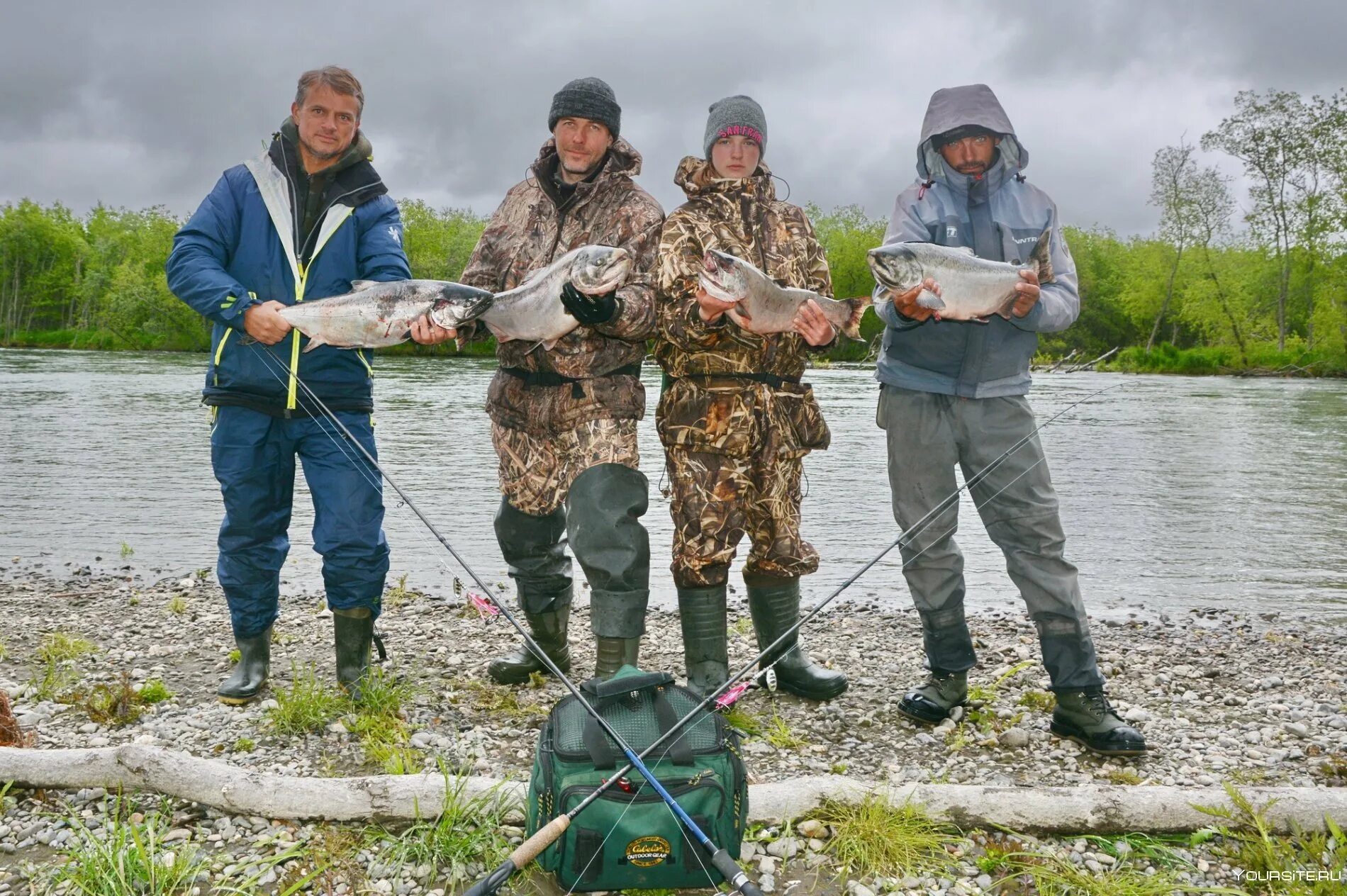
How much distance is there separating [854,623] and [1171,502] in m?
8.59

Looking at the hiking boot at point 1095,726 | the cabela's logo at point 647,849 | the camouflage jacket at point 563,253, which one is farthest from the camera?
the camouflage jacket at point 563,253

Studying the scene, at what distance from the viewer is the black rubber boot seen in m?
5.17

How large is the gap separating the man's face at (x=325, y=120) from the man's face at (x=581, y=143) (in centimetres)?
97

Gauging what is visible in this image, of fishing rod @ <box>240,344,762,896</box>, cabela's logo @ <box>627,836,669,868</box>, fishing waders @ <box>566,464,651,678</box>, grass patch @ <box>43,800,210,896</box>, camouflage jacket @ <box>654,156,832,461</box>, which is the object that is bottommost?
grass patch @ <box>43,800,210,896</box>

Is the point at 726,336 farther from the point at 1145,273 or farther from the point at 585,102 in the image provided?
the point at 1145,273

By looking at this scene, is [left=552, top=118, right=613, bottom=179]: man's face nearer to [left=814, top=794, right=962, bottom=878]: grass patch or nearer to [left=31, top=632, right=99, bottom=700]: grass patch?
[left=814, top=794, right=962, bottom=878]: grass patch

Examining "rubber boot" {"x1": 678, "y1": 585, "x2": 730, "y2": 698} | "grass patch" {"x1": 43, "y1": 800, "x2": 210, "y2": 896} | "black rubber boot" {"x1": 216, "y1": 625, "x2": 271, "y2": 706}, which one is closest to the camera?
"grass patch" {"x1": 43, "y1": 800, "x2": 210, "y2": 896}

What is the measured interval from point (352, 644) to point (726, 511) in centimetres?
196

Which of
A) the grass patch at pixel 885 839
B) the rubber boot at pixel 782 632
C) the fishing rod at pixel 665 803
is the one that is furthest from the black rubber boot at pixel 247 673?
the grass patch at pixel 885 839

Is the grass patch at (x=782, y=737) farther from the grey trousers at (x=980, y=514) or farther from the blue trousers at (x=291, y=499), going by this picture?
the blue trousers at (x=291, y=499)

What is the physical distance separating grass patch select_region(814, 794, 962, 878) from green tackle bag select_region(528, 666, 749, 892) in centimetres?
34

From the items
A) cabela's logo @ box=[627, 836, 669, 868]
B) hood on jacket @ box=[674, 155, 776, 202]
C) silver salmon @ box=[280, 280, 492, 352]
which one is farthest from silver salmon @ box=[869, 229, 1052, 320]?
cabela's logo @ box=[627, 836, 669, 868]

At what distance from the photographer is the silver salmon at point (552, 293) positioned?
4.47 meters

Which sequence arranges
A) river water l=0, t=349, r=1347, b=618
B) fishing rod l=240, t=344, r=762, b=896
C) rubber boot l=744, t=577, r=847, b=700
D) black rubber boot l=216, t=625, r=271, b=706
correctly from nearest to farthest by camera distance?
1. fishing rod l=240, t=344, r=762, b=896
2. black rubber boot l=216, t=625, r=271, b=706
3. rubber boot l=744, t=577, r=847, b=700
4. river water l=0, t=349, r=1347, b=618
